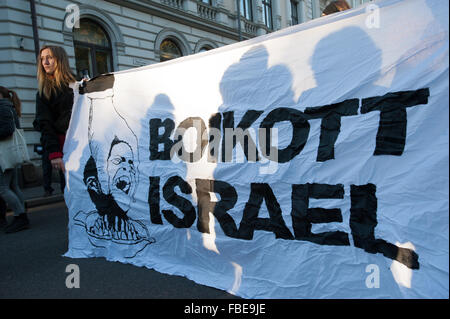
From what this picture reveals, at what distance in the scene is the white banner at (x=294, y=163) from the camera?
1.81 meters

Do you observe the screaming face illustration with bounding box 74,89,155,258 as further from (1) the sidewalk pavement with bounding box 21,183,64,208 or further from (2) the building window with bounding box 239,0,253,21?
(2) the building window with bounding box 239,0,253,21

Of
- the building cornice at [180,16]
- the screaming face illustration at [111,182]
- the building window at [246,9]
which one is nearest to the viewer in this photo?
the screaming face illustration at [111,182]

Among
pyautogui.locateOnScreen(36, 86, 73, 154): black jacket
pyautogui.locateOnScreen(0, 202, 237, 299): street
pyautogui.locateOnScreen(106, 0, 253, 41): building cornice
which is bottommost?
pyautogui.locateOnScreen(0, 202, 237, 299): street

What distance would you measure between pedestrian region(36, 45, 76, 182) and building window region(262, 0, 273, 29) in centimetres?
1755

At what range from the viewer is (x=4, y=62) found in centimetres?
850

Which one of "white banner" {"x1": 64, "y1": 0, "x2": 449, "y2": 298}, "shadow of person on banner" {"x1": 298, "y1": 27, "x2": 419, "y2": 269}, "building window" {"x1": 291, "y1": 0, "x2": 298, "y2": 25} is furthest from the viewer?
"building window" {"x1": 291, "y1": 0, "x2": 298, "y2": 25}

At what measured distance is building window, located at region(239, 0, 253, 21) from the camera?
677 inches

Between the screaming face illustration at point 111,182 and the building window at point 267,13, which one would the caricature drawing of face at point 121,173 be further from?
the building window at point 267,13

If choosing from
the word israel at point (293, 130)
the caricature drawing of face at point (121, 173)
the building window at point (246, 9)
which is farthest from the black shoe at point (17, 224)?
the building window at point (246, 9)

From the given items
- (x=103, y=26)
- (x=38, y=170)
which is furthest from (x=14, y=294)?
(x=103, y=26)

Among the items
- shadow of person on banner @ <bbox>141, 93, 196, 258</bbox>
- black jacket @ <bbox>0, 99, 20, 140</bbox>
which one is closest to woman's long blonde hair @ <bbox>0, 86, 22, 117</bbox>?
black jacket @ <bbox>0, 99, 20, 140</bbox>

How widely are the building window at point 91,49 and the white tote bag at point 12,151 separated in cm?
640

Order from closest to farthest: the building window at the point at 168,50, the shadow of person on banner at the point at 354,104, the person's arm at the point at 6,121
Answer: the shadow of person on banner at the point at 354,104 → the person's arm at the point at 6,121 → the building window at the point at 168,50
